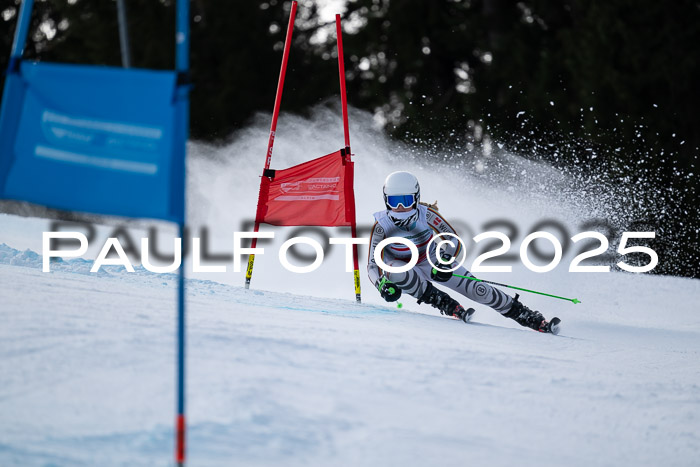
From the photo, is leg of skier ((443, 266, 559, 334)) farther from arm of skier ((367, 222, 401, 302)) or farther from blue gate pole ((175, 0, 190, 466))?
blue gate pole ((175, 0, 190, 466))

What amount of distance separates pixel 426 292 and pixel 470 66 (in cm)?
1607

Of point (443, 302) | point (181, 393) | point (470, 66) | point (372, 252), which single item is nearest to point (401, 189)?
point (372, 252)

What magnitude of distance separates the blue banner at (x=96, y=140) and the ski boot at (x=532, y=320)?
191 inches

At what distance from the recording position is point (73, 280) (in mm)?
6652

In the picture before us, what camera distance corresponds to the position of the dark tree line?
1456cm

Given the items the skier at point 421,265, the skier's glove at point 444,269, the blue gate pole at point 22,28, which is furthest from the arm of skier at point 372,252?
the blue gate pole at point 22,28

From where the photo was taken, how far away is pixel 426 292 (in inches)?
296

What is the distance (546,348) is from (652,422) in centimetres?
175

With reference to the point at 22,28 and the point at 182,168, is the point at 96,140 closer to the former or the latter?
the point at 182,168

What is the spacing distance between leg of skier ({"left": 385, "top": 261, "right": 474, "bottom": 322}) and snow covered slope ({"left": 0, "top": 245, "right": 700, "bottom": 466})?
1023 mm

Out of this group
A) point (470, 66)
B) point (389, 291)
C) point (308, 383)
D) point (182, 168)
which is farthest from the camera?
point (470, 66)

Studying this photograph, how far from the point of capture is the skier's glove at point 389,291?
7273mm

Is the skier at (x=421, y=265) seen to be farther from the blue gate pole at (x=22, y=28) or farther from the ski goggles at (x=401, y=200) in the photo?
the blue gate pole at (x=22, y=28)

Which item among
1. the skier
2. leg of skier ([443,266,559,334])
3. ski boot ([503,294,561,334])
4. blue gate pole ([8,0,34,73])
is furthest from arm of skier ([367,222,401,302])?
blue gate pole ([8,0,34,73])
